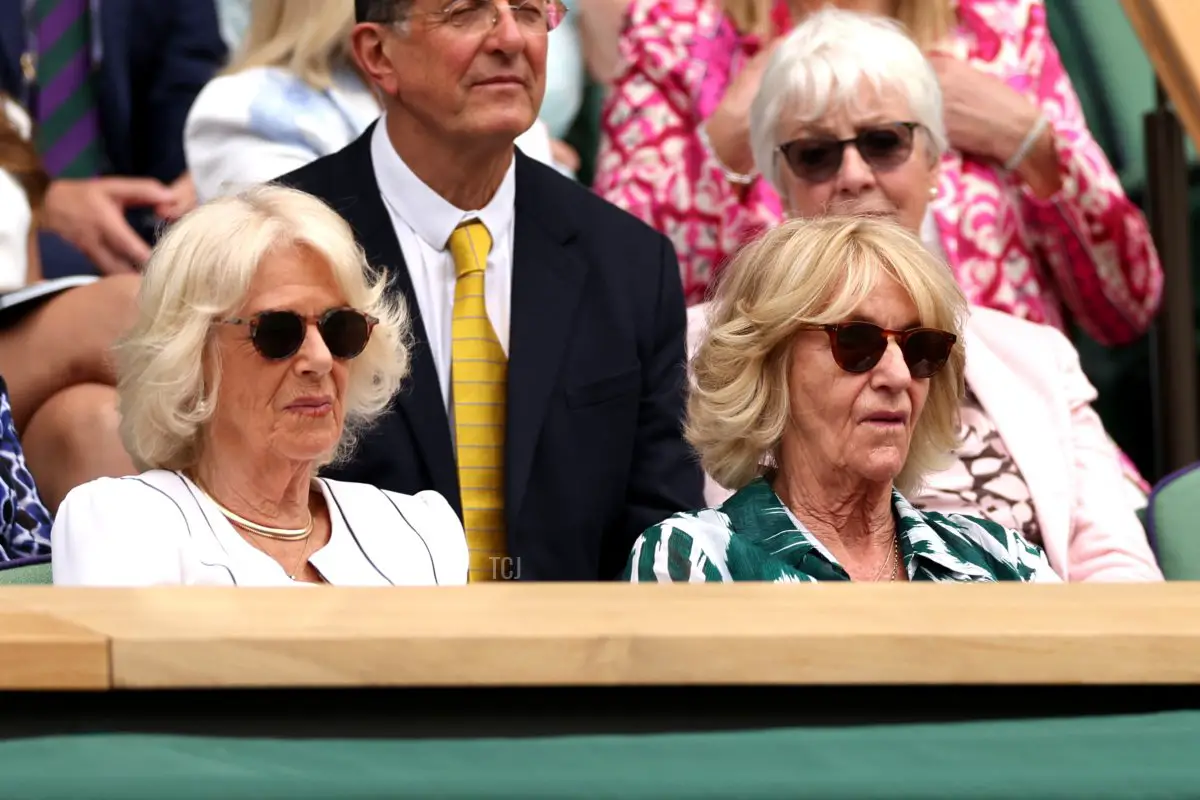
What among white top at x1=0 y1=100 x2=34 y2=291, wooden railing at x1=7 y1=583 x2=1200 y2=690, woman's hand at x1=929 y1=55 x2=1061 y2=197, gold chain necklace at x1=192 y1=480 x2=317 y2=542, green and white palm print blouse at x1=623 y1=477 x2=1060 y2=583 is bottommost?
green and white palm print blouse at x1=623 y1=477 x2=1060 y2=583

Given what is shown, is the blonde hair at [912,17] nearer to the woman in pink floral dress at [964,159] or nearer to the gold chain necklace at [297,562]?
the woman in pink floral dress at [964,159]

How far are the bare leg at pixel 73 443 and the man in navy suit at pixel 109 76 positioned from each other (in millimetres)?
803

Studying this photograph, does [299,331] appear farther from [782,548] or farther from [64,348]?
[64,348]

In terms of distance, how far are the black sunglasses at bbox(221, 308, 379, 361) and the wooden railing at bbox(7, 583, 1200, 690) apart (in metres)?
0.74

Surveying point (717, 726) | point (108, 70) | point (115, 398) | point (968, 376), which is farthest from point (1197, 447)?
point (717, 726)

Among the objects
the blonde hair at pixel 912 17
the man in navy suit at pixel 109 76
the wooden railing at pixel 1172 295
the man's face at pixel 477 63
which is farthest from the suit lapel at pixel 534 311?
the wooden railing at pixel 1172 295

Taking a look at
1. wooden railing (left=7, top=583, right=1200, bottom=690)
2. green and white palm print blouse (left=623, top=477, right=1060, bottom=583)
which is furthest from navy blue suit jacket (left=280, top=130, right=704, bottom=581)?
wooden railing (left=7, top=583, right=1200, bottom=690)

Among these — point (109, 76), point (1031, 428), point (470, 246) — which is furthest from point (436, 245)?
point (109, 76)

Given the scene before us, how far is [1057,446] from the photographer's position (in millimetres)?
2525

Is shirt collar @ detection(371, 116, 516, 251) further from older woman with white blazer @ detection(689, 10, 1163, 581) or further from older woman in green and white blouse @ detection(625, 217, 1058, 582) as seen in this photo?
older woman in green and white blouse @ detection(625, 217, 1058, 582)

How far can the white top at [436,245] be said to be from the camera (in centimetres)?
234

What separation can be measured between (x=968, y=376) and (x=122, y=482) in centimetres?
120

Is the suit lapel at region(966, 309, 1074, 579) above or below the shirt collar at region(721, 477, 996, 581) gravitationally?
below

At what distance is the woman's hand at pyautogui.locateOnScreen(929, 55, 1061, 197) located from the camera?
9.54 feet
